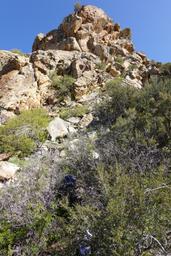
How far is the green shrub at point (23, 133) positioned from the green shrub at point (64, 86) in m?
1.91

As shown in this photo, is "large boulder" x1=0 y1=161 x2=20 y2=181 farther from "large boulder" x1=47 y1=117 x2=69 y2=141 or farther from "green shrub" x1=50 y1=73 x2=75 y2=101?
"green shrub" x1=50 y1=73 x2=75 y2=101

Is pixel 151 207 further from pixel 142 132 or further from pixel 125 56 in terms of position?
pixel 125 56

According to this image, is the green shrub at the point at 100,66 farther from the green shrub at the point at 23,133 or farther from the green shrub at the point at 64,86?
the green shrub at the point at 23,133

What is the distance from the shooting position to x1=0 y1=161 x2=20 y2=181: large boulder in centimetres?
1015

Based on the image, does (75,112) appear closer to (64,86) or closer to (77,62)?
(64,86)

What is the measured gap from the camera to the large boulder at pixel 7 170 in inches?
400

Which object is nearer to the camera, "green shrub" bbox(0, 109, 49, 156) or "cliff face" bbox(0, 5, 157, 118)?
"green shrub" bbox(0, 109, 49, 156)

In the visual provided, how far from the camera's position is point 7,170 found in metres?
10.4

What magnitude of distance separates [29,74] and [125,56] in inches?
219

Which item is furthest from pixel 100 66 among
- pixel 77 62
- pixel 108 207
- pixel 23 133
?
pixel 108 207

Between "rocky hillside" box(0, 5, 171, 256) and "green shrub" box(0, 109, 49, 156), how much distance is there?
0.12 feet

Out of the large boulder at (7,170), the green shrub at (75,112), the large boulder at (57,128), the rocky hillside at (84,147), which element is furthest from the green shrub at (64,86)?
the large boulder at (7,170)

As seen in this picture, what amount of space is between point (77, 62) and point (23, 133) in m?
5.69

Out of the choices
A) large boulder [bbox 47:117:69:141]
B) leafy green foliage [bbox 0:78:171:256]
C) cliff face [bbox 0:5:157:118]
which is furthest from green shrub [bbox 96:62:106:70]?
leafy green foliage [bbox 0:78:171:256]
